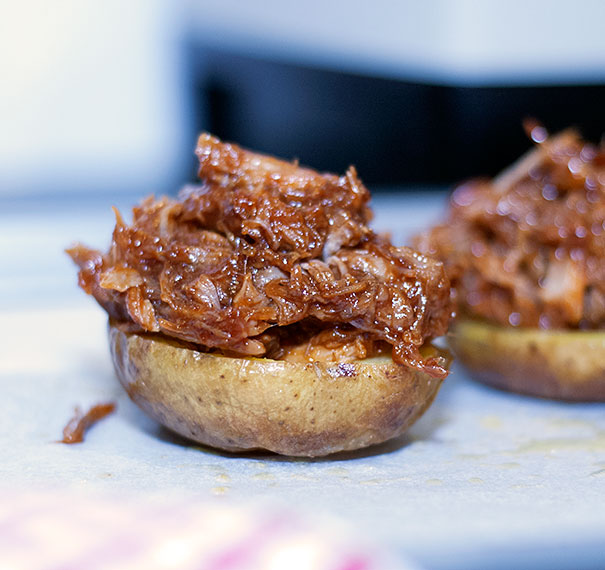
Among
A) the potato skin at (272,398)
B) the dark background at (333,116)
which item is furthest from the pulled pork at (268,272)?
the dark background at (333,116)

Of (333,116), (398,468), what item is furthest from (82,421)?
(333,116)

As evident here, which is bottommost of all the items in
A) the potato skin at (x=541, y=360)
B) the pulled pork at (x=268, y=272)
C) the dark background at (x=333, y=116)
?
the potato skin at (x=541, y=360)

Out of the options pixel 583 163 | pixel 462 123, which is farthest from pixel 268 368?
pixel 462 123

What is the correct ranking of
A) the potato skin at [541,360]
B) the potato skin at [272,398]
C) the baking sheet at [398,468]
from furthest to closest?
the potato skin at [541,360]
the potato skin at [272,398]
the baking sheet at [398,468]

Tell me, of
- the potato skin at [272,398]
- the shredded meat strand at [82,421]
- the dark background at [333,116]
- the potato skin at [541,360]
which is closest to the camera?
the potato skin at [272,398]

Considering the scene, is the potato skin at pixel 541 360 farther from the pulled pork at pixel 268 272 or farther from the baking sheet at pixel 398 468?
the pulled pork at pixel 268 272

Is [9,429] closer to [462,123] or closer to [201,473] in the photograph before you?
[201,473]
